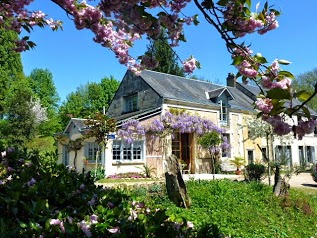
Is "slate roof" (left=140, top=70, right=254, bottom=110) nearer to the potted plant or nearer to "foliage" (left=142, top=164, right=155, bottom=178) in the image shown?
the potted plant

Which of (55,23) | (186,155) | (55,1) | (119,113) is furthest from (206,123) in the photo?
(55,1)

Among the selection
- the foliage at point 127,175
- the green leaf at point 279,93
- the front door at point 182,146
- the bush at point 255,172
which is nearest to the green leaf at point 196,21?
the green leaf at point 279,93

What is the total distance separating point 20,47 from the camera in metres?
4.56

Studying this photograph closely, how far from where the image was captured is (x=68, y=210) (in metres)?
2.56

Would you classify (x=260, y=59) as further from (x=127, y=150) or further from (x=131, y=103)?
(x=131, y=103)

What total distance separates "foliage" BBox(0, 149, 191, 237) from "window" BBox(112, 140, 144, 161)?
15.3m

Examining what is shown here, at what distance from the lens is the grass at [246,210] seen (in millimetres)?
6719

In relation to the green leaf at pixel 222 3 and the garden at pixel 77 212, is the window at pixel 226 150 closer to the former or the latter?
the garden at pixel 77 212

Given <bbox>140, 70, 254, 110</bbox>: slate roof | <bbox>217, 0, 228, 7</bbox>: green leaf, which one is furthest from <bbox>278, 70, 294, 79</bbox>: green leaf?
<bbox>140, 70, 254, 110</bbox>: slate roof

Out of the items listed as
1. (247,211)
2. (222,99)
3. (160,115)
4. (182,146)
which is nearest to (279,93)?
(247,211)

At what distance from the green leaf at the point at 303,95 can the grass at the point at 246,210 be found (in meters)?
4.33

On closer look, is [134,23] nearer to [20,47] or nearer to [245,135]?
[20,47]

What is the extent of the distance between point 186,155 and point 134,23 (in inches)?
794

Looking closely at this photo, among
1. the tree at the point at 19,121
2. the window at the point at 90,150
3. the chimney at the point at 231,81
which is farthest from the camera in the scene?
the chimney at the point at 231,81
